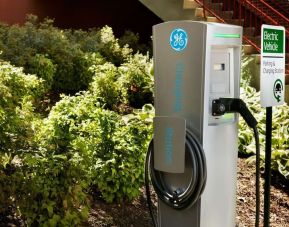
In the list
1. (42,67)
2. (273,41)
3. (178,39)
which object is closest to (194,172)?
(178,39)

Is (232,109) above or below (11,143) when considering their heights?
above

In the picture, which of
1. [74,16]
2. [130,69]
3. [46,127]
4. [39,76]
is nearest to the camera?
[46,127]

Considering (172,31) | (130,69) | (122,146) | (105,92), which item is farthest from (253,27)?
(172,31)

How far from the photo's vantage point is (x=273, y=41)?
3875mm

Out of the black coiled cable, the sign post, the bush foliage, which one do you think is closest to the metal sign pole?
the sign post

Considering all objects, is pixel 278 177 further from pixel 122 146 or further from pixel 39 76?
pixel 39 76

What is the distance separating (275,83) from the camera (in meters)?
3.87

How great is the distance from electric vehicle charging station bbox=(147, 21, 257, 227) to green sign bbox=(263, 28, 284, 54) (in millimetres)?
211

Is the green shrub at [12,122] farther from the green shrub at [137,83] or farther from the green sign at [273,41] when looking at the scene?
the green shrub at [137,83]

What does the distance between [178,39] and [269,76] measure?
29.3 inches

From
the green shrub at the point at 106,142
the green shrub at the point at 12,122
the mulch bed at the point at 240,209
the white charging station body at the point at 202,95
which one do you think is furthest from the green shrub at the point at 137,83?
the white charging station body at the point at 202,95

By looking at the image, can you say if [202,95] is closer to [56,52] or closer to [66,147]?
[66,147]

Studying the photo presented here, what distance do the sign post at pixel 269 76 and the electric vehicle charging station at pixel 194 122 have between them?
0.62 feet

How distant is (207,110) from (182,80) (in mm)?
250
